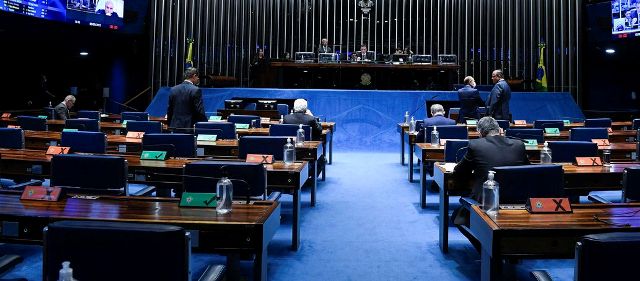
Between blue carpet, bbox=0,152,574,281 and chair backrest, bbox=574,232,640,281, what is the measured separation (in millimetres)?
2000

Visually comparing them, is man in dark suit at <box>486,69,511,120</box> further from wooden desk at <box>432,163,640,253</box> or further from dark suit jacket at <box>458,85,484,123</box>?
wooden desk at <box>432,163,640,253</box>

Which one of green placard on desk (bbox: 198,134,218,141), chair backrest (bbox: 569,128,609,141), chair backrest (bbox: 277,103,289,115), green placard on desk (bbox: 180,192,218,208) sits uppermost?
chair backrest (bbox: 277,103,289,115)

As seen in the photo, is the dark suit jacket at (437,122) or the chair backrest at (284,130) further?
the dark suit jacket at (437,122)

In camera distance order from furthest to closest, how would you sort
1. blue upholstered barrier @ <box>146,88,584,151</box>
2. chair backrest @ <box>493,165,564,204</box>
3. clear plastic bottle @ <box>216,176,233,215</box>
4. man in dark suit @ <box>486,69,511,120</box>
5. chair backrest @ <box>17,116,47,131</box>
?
blue upholstered barrier @ <box>146,88,584,151</box> → man in dark suit @ <box>486,69,511,120</box> → chair backrest @ <box>17,116,47,131</box> → chair backrest @ <box>493,165,564,204</box> → clear plastic bottle @ <box>216,176,233,215</box>

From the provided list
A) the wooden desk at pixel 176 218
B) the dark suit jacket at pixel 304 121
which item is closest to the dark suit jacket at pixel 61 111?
the dark suit jacket at pixel 304 121

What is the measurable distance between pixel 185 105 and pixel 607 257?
18.4 ft

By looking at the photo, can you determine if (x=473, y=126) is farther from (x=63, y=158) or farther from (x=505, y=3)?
(x=505, y=3)

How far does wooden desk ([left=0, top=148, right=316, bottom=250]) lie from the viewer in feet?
13.4

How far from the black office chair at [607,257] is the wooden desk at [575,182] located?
2.34m

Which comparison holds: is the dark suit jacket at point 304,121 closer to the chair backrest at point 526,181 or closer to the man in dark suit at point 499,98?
the man in dark suit at point 499,98

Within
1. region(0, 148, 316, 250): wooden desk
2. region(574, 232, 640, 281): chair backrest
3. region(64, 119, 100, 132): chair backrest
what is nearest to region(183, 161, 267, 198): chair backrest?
region(0, 148, 316, 250): wooden desk

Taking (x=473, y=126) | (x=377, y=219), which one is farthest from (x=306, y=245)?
(x=473, y=126)

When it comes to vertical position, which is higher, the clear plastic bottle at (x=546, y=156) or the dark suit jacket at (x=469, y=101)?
the dark suit jacket at (x=469, y=101)

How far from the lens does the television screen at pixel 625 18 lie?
12383 mm
